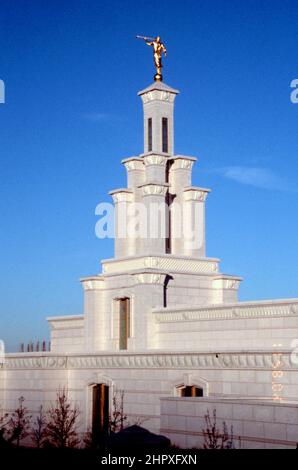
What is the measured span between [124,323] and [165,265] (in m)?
3.54

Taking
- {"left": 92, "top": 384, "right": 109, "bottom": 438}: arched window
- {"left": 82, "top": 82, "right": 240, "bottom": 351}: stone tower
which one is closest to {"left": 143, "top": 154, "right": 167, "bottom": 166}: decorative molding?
{"left": 82, "top": 82, "right": 240, "bottom": 351}: stone tower

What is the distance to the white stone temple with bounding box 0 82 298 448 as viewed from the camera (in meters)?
28.1

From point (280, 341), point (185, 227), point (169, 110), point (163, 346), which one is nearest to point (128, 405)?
point (163, 346)

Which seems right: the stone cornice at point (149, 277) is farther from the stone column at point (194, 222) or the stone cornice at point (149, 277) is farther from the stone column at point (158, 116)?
the stone column at point (158, 116)

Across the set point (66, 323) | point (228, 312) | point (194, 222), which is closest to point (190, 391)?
point (228, 312)

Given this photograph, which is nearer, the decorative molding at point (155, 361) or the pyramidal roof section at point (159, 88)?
the decorative molding at point (155, 361)

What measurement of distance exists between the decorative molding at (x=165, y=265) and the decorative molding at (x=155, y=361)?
4942mm

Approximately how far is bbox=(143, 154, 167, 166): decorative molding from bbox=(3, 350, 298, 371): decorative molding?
1042cm

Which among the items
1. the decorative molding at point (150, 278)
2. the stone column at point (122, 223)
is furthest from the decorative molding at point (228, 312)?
the stone column at point (122, 223)

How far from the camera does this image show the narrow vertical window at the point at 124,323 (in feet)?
128

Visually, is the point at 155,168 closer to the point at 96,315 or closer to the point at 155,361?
the point at 96,315
